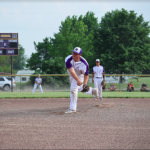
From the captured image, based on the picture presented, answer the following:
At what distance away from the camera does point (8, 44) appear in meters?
23.1

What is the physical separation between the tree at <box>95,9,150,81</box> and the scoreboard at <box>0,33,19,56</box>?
14087mm

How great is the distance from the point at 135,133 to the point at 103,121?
143 cm


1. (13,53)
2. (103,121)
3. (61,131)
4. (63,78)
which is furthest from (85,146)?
(63,78)

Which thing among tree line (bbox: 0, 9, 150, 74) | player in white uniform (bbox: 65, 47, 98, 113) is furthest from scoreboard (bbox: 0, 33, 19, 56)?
player in white uniform (bbox: 65, 47, 98, 113)

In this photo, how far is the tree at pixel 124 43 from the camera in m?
34.0

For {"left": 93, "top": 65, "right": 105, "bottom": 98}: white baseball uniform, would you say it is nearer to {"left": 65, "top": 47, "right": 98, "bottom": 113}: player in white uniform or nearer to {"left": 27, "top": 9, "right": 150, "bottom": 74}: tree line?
{"left": 65, "top": 47, "right": 98, "bottom": 113}: player in white uniform

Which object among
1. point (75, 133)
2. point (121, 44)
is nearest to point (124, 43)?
point (121, 44)

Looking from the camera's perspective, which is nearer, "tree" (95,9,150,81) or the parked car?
the parked car

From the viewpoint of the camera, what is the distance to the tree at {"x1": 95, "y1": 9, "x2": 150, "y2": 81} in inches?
1340

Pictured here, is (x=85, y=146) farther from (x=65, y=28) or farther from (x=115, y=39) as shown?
(x=65, y=28)

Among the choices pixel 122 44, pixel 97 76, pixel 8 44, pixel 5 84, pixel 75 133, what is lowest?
pixel 5 84

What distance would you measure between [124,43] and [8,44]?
17895mm

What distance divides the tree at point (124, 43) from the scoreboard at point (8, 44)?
14087mm

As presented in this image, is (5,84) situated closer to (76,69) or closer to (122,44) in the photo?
(122,44)
